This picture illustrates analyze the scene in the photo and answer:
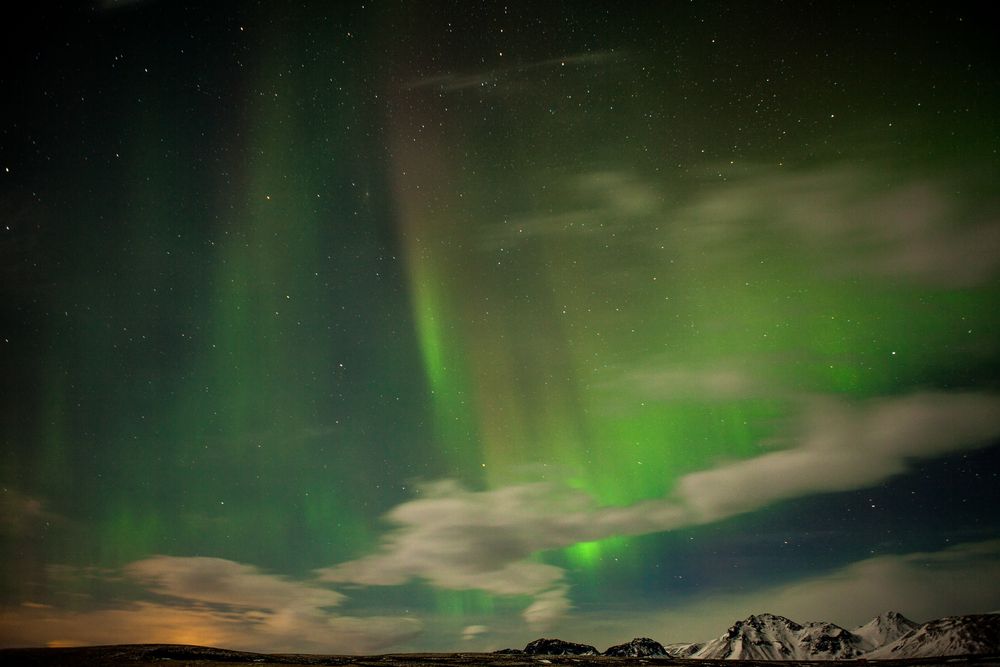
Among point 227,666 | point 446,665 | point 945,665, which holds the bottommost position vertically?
point 945,665

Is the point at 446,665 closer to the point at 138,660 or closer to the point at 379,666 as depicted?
the point at 379,666

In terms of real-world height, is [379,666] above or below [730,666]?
above

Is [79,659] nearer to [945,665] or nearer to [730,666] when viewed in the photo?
[730,666]

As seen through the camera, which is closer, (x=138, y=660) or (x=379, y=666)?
(x=138, y=660)

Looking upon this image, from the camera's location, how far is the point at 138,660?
150875mm

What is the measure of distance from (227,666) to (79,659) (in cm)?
5703

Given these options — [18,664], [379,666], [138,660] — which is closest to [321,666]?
[379,666]

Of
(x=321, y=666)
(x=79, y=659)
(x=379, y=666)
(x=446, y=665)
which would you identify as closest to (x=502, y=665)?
(x=446, y=665)

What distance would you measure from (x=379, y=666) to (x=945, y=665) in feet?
593

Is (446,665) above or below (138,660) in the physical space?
below

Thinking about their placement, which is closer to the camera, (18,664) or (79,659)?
(18,664)

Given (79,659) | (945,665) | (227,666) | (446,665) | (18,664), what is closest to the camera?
(227,666)

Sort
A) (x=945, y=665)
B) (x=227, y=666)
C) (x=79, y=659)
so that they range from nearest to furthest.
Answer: (x=227, y=666), (x=79, y=659), (x=945, y=665)

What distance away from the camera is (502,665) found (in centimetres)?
19188
